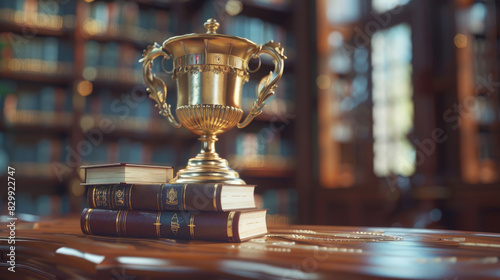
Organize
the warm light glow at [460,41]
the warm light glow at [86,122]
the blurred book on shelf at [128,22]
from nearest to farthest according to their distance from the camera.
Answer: the warm light glow at [460,41]
the warm light glow at [86,122]
the blurred book on shelf at [128,22]

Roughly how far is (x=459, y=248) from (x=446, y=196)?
66.3 inches

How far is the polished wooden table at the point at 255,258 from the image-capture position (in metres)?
0.52

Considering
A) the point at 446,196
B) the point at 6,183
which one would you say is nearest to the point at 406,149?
the point at 446,196

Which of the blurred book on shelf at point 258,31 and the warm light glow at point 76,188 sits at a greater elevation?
the blurred book on shelf at point 258,31

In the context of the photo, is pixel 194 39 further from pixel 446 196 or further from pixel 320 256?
pixel 446 196

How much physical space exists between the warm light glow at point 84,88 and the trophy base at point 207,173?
2503 mm

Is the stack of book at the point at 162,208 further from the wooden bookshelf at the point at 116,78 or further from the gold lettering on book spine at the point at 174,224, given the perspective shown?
the wooden bookshelf at the point at 116,78

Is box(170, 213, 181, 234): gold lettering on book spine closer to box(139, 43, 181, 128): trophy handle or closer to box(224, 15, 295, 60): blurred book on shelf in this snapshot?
box(139, 43, 181, 128): trophy handle

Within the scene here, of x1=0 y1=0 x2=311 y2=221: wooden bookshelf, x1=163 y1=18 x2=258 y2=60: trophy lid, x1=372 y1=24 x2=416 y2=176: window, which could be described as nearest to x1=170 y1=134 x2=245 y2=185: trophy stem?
x1=163 y1=18 x2=258 y2=60: trophy lid

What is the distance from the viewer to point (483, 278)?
50 cm

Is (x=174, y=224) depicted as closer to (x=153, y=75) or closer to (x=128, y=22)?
(x=153, y=75)

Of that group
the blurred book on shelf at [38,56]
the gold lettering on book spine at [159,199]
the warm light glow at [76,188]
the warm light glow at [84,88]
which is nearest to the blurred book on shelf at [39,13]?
the blurred book on shelf at [38,56]

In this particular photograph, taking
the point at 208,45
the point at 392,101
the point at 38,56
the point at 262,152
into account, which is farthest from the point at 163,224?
the point at 38,56

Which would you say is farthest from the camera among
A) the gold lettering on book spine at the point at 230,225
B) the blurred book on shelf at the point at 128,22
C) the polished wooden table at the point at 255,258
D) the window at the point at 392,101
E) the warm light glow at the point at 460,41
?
the blurred book on shelf at the point at 128,22
